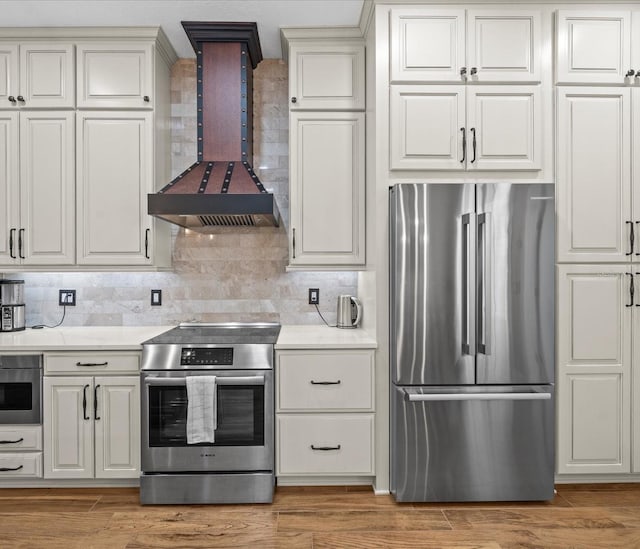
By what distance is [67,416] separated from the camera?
2.58m

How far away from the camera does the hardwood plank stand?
7.49 feet

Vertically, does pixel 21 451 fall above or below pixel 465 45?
below

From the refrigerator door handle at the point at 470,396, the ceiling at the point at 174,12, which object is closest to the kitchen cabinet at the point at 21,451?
the refrigerator door handle at the point at 470,396

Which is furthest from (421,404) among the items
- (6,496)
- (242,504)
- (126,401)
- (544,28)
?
(6,496)

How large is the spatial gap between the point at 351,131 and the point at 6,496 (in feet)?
9.45

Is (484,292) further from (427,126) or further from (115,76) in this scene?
(115,76)

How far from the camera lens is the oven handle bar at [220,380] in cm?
251

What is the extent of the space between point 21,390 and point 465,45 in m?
3.10

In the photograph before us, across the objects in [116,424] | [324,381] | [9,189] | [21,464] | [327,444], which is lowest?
[21,464]

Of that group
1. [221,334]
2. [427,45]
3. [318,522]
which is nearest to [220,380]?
[221,334]

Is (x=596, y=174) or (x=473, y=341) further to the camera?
(x=596, y=174)

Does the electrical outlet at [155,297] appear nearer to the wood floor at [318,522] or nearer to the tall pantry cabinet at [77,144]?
the tall pantry cabinet at [77,144]

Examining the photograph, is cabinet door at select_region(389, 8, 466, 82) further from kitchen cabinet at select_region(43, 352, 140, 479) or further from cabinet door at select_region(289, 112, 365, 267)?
kitchen cabinet at select_region(43, 352, 140, 479)

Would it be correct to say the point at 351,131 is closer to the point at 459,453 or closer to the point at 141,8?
the point at 141,8
